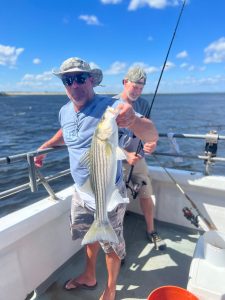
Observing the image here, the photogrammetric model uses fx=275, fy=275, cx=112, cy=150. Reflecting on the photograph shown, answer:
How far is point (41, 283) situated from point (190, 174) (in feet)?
7.92

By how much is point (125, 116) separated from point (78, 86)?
1.99 ft

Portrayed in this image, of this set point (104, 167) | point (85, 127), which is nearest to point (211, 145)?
point (85, 127)

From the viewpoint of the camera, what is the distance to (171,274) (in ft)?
10.8

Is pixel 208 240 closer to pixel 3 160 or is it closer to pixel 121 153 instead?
pixel 121 153

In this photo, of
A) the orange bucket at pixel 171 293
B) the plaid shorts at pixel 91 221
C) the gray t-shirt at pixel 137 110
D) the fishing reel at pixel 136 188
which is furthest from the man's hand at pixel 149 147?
the orange bucket at pixel 171 293

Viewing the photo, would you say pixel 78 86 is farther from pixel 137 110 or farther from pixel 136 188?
pixel 136 188

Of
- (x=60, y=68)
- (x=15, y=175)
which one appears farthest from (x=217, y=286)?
(x=15, y=175)

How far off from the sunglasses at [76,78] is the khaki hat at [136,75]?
112 cm

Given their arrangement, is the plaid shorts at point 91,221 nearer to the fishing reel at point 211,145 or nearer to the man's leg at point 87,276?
the man's leg at point 87,276

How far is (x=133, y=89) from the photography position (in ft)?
11.2

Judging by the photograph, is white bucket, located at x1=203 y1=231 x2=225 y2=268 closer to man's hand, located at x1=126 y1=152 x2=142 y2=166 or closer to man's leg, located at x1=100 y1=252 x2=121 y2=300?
man's leg, located at x1=100 y1=252 x2=121 y2=300

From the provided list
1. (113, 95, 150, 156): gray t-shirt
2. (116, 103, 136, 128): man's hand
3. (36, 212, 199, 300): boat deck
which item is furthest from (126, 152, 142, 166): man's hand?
(36, 212, 199, 300): boat deck

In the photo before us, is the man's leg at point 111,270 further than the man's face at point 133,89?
No

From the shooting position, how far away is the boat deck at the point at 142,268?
303 centimetres
